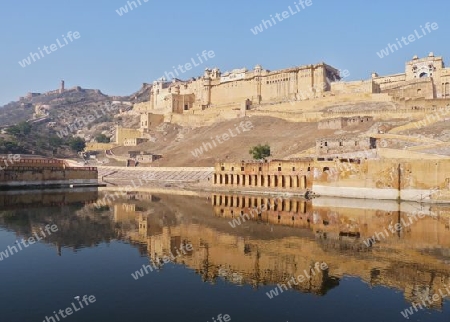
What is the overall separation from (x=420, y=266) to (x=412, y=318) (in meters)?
6.16

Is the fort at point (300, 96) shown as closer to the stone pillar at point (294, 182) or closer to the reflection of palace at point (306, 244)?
the stone pillar at point (294, 182)

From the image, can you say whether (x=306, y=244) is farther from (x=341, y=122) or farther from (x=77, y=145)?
(x=77, y=145)

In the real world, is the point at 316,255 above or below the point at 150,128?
below

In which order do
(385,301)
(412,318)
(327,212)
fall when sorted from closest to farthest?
(412,318) < (385,301) < (327,212)

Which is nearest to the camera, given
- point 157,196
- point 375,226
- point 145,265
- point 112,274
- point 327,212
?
point 112,274

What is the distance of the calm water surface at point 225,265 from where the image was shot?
13711 millimetres

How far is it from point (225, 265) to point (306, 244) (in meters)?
6.06

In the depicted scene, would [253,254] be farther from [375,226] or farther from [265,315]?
[375,226]

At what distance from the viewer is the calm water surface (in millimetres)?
13711

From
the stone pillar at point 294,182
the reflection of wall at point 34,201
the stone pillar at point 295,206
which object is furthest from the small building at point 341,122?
the reflection of wall at point 34,201

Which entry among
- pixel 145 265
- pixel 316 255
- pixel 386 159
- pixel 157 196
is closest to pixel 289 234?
pixel 316 255

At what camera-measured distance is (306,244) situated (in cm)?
2303

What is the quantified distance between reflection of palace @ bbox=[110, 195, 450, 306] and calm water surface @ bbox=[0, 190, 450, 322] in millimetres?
69

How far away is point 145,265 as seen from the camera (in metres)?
19.0
